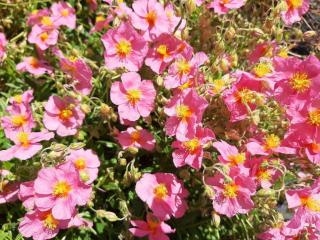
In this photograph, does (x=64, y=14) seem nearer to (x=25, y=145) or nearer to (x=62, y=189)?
(x=25, y=145)

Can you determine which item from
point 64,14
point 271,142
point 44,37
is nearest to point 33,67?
point 44,37

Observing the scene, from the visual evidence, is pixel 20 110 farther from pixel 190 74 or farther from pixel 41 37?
pixel 190 74

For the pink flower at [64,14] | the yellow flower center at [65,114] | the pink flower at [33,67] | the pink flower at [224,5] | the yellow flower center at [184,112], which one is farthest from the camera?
the pink flower at [64,14]

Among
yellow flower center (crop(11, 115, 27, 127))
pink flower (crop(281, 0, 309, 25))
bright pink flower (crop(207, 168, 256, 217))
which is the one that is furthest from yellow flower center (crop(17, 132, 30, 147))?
pink flower (crop(281, 0, 309, 25))

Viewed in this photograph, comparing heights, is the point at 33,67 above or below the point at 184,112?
below

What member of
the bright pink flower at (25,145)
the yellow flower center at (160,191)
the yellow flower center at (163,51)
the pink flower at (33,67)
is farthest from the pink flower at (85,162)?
the pink flower at (33,67)

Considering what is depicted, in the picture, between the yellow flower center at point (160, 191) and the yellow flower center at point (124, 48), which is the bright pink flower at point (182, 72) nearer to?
the yellow flower center at point (124, 48)

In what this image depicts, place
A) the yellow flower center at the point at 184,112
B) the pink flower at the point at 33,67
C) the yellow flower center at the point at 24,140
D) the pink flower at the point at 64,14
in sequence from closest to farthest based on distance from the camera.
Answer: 1. the yellow flower center at the point at 184,112
2. the yellow flower center at the point at 24,140
3. the pink flower at the point at 33,67
4. the pink flower at the point at 64,14
